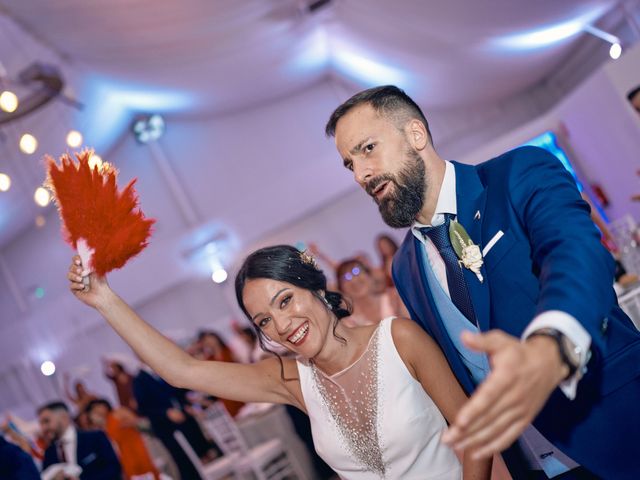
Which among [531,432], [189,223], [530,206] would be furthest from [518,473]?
[189,223]

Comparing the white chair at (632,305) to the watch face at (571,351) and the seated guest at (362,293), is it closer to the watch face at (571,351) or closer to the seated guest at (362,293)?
the seated guest at (362,293)

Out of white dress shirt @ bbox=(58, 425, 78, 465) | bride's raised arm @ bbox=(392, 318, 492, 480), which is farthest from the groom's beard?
white dress shirt @ bbox=(58, 425, 78, 465)

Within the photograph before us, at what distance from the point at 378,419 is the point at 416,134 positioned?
0.91 meters

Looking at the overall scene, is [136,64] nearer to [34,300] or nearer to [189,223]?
[189,223]

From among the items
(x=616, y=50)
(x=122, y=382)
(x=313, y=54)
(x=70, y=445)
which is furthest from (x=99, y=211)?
(x=313, y=54)

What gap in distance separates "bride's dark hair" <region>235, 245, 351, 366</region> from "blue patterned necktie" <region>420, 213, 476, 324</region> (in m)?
0.58

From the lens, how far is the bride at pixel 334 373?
191 centimetres

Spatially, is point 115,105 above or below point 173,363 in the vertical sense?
above

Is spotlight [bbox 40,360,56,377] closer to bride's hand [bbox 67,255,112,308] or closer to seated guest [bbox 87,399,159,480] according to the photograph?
seated guest [bbox 87,399,159,480]

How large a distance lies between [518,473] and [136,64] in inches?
306

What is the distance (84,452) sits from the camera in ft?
16.5

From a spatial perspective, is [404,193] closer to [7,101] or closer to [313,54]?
[7,101]

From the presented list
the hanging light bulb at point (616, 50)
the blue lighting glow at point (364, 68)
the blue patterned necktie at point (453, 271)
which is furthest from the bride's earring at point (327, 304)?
the blue lighting glow at point (364, 68)

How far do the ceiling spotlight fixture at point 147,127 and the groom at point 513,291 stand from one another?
10.7 meters
